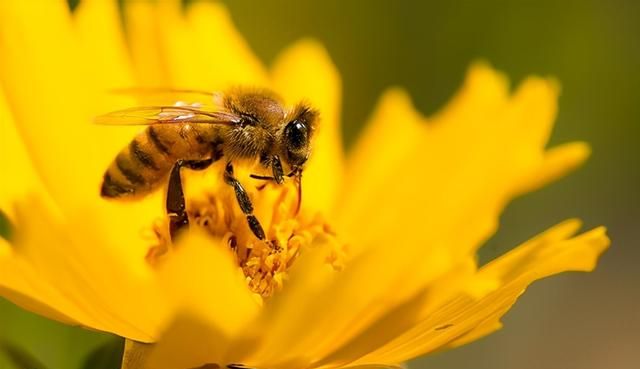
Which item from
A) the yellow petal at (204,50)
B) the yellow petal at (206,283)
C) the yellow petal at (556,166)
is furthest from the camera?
the yellow petal at (204,50)

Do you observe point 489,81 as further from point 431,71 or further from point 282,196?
point 431,71

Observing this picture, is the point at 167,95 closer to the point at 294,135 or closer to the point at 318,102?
the point at 294,135

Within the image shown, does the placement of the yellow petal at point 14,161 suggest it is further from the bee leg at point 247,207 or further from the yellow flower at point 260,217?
the bee leg at point 247,207

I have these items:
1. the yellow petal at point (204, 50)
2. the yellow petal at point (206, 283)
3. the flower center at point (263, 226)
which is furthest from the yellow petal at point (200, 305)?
the yellow petal at point (204, 50)

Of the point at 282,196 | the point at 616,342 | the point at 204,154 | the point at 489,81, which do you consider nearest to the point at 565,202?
the point at 616,342

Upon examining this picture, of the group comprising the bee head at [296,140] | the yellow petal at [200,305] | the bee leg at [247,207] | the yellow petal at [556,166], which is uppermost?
the yellow petal at [556,166]

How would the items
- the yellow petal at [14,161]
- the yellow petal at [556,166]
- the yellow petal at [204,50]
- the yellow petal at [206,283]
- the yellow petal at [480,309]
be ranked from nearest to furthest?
the yellow petal at [206,283] < the yellow petal at [480,309] < the yellow petal at [14,161] < the yellow petal at [556,166] < the yellow petal at [204,50]

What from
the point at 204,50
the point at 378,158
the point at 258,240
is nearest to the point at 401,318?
the point at 258,240

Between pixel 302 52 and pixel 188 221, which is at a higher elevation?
pixel 302 52
